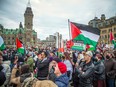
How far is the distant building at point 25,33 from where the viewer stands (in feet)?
433

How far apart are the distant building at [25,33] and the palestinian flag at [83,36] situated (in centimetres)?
12201

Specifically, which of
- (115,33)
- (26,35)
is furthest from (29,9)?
(115,33)

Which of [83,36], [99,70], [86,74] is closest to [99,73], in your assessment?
[99,70]

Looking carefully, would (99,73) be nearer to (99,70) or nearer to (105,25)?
(99,70)

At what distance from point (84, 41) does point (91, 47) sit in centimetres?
81

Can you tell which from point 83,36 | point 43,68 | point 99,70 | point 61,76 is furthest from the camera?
point 83,36

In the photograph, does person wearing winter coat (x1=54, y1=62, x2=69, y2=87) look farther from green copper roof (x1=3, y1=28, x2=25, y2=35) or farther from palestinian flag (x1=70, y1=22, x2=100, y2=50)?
green copper roof (x1=3, y1=28, x2=25, y2=35)

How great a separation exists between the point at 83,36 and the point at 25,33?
126 m

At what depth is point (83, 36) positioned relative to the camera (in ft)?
25.7

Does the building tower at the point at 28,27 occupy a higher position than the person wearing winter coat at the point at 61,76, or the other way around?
the building tower at the point at 28,27

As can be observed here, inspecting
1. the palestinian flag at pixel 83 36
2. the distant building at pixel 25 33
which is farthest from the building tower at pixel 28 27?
the palestinian flag at pixel 83 36

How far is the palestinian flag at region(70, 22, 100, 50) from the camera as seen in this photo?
25.3ft

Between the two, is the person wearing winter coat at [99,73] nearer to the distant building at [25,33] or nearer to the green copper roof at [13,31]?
the distant building at [25,33]

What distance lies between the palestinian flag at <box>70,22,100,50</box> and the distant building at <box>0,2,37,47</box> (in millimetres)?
122007
